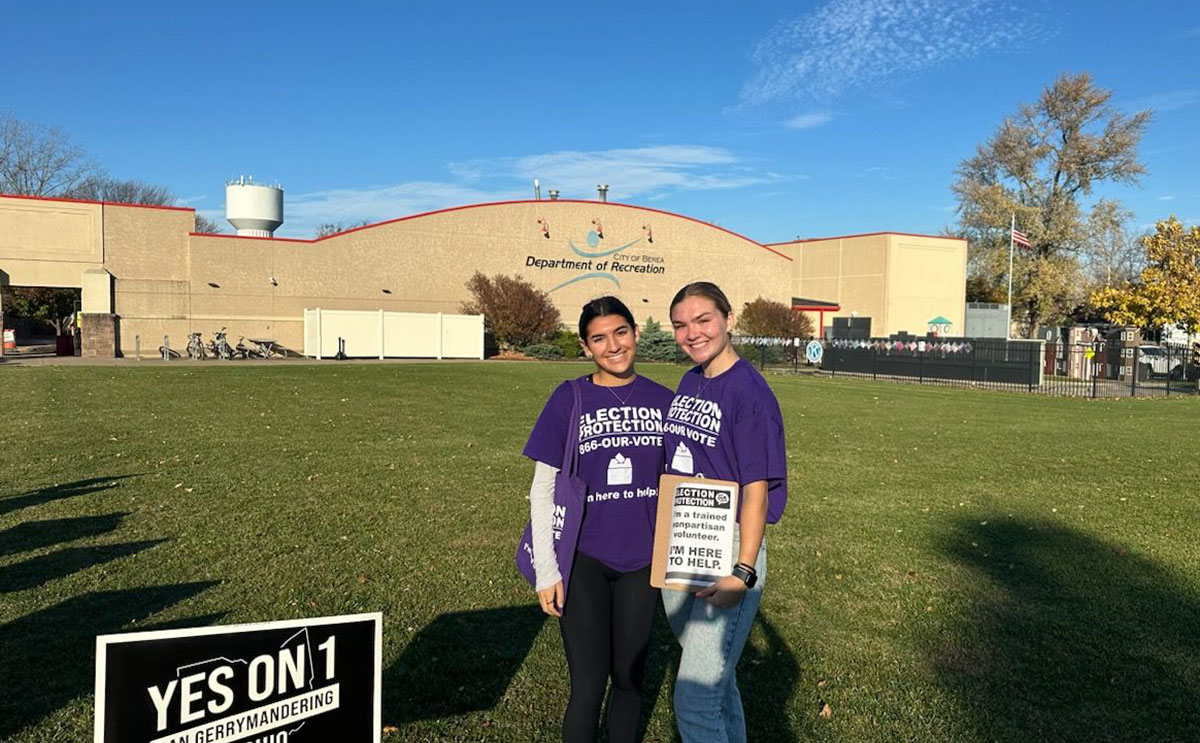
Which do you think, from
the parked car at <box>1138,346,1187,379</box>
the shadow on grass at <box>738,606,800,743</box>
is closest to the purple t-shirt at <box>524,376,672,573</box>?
the shadow on grass at <box>738,606,800,743</box>

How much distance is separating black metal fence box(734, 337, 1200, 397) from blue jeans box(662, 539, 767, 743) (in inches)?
1023

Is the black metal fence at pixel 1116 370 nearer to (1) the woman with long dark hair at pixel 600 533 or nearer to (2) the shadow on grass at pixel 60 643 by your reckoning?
(1) the woman with long dark hair at pixel 600 533

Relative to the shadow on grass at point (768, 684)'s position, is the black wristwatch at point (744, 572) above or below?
above

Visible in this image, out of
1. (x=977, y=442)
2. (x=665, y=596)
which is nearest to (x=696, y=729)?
(x=665, y=596)

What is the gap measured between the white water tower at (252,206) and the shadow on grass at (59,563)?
4382cm

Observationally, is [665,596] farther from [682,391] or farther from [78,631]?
[78,631]

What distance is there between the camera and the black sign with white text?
6.68ft

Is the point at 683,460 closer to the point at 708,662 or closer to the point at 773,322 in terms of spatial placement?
the point at 708,662

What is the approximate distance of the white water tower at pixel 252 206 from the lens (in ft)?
151

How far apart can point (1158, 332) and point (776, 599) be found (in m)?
49.9

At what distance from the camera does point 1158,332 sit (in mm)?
44969

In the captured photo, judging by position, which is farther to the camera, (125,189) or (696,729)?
(125,189)

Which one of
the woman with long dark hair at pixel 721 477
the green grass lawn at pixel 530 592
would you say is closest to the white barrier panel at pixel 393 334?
the green grass lawn at pixel 530 592

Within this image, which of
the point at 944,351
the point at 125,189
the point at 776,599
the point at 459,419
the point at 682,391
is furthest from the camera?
the point at 125,189
